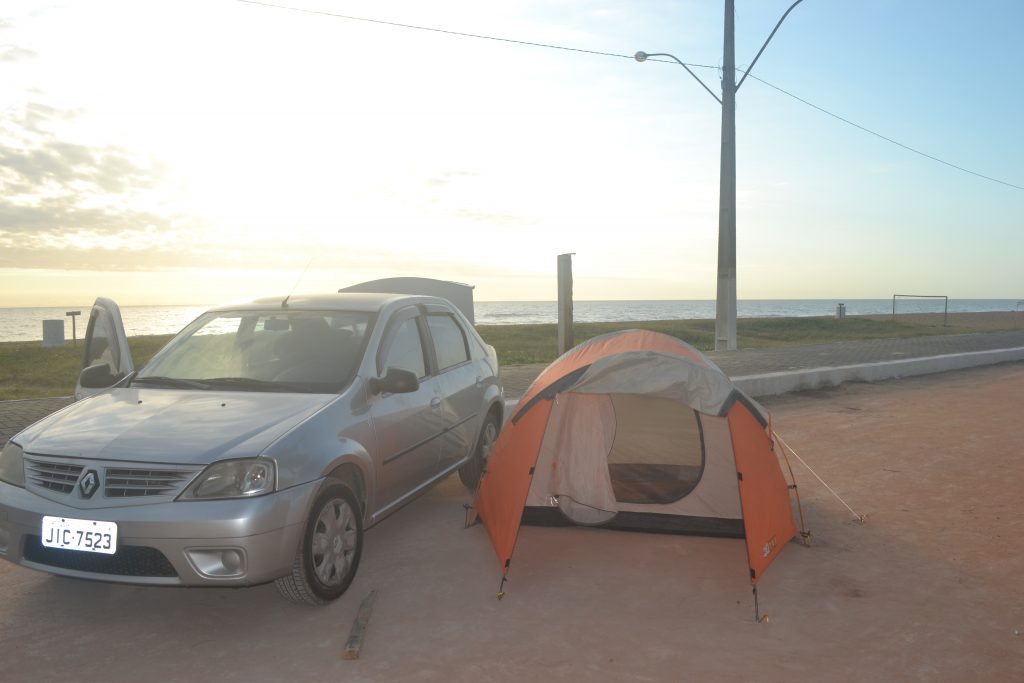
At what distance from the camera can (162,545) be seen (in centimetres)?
391

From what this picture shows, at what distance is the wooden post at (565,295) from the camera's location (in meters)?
11.5

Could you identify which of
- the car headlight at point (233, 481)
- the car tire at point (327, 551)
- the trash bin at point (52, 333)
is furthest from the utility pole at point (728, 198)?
the trash bin at point (52, 333)

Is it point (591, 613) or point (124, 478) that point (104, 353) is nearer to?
point (124, 478)

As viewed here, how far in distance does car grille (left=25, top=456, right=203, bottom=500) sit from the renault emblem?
0.03 m

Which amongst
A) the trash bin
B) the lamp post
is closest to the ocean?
the trash bin

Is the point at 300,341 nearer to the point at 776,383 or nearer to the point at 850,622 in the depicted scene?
the point at 850,622

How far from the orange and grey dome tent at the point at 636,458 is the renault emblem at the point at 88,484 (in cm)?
224

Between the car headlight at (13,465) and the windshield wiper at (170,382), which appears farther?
the windshield wiper at (170,382)

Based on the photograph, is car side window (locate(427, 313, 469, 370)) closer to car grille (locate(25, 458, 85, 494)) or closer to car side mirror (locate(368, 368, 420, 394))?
car side mirror (locate(368, 368, 420, 394))

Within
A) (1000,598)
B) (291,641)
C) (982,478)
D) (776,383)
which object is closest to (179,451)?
(291,641)

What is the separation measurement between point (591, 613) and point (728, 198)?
48.7 feet

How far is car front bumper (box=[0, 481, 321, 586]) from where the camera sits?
3.91 m

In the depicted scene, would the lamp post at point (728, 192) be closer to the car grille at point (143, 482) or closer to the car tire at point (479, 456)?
the car tire at point (479, 456)

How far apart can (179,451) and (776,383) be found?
36.1 ft
